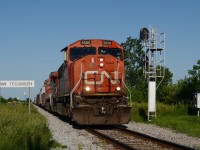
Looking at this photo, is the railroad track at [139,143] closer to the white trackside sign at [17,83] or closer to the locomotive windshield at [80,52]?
the locomotive windshield at [80,52]

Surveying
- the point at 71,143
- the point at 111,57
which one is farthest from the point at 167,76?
the point at 71,143

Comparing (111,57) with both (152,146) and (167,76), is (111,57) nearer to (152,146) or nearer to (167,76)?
(152,146)

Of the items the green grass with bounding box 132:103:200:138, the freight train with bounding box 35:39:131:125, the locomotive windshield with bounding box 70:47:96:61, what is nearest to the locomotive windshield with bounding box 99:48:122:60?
the freight train with bounding box 35:39:131:125

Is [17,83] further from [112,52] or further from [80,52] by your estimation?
[112,52]

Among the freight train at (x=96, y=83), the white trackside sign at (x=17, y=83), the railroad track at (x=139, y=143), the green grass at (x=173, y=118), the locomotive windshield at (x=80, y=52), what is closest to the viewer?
the railroad track at (x=139, y=143)

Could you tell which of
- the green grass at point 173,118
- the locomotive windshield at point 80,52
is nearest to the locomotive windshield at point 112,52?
the locomotive windshield at point 80,52

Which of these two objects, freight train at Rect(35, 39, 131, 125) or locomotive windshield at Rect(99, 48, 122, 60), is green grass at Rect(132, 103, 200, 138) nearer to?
freight train at Rect(35, 39, 131, 125)

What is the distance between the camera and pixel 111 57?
1850cm

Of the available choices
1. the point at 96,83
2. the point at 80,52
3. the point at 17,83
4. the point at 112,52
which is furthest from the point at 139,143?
the point at 17,83

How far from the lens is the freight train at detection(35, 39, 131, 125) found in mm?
17406

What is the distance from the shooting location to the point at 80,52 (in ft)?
63.2

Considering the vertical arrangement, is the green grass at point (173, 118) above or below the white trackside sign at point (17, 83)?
below

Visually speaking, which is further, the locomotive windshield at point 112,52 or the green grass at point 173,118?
the locomotive windshield at point 112,52

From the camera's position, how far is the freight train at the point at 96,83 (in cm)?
1741
